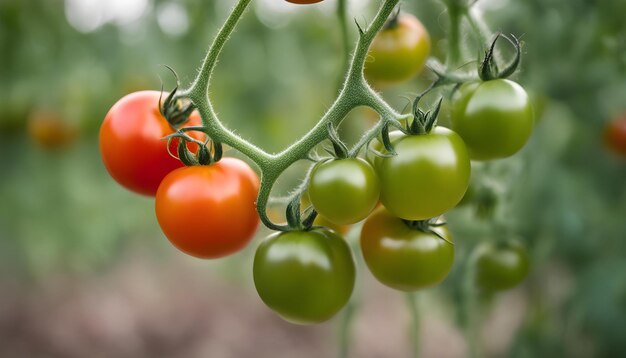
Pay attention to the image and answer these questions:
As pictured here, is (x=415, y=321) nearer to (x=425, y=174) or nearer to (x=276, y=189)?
(x=276, y=189)

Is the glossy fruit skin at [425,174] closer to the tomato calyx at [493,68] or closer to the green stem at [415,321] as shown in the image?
the tomato calyx at [493,68]

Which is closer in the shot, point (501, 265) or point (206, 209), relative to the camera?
point (206, 209)

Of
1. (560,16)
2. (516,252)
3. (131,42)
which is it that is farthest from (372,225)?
(131,42)

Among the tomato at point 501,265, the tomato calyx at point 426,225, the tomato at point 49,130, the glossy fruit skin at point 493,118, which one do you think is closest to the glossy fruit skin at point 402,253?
the tomato calyx at point 426,225

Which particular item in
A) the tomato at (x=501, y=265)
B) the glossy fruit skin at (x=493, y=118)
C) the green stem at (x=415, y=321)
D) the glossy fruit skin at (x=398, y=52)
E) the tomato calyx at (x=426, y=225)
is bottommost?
the green stem at (x=415, y=321)

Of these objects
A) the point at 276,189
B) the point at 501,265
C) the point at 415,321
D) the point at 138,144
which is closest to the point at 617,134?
the point at 501,265

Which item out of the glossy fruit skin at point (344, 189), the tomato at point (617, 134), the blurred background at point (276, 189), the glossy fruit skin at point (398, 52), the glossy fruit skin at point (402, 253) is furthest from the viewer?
the tomato at point (617, 134)
